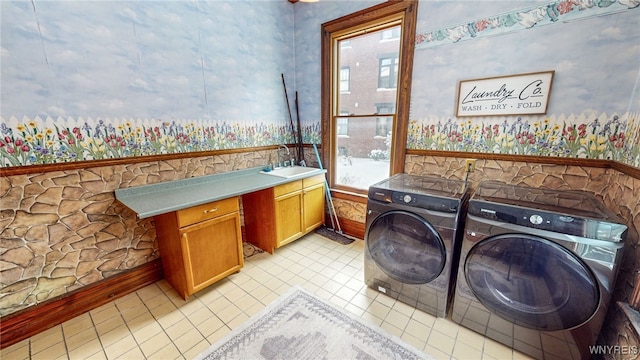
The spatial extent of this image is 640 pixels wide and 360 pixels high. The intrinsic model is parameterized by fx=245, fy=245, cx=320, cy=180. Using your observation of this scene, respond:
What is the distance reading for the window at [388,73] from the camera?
2.52 m

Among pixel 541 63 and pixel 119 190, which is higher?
pixel 541 63

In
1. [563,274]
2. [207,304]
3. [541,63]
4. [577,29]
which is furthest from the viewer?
[207,304]

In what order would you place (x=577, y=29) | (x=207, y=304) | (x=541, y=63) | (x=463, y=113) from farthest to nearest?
(x=463, y=113) < (x=207, y=304) < (x=541, y=63) < (x=577, y=29)

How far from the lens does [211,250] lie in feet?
6.69

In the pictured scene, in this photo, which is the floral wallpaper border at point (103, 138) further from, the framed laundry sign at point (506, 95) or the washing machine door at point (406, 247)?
the framed laundry sign at point (506, 95)

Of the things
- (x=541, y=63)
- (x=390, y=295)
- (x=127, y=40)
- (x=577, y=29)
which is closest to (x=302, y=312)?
(x=390, y=295)

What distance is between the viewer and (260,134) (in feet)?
9.59

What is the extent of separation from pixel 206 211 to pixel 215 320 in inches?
31.9

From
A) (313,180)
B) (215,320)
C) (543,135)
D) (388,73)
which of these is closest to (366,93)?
(388,73)

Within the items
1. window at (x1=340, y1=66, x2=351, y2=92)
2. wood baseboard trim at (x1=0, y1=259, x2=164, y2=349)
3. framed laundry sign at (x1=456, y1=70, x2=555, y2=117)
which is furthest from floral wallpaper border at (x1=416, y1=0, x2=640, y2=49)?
wood baseboard trim at (x1=0, y1=259, x2=164, y2=349)

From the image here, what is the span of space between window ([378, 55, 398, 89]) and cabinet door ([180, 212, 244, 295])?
2.01m

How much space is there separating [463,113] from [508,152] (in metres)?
0.48

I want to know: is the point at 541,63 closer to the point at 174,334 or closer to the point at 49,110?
the point at 174,334

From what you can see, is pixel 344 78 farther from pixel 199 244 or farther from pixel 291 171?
pixel 199 244
